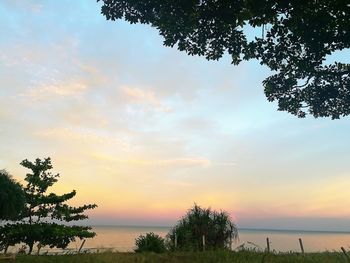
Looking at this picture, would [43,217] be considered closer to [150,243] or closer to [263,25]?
[150,243]

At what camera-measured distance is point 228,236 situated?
107 feet

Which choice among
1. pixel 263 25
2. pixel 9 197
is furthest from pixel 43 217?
pixel 263 25

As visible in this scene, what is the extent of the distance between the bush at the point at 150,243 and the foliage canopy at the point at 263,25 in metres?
17.6

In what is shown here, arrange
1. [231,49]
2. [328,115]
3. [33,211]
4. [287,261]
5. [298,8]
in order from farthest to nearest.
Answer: [33,211] → [287,261] → [328,115] → [231,49] → [298,8]

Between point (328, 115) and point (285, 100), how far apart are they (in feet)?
5.29

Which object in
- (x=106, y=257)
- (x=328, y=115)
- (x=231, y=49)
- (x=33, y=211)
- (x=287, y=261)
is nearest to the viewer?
(x=231, y=49)

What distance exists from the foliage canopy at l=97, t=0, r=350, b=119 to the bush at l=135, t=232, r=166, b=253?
17562 mm

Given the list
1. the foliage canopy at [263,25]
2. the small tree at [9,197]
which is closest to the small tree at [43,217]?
the small tree at [9,197]

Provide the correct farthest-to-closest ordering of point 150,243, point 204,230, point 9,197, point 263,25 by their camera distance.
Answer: point 204,230
point 150,243
point 9,197
point 263,25

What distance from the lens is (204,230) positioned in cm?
3216

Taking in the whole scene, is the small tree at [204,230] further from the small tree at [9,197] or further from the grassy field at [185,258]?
the small tree at [9,197]

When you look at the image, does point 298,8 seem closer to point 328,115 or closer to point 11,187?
point 328,115

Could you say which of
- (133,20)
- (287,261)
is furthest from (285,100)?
(287,261)

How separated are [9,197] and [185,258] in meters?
11.4
